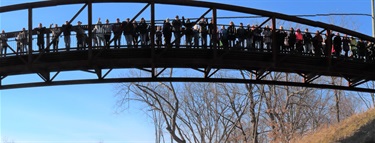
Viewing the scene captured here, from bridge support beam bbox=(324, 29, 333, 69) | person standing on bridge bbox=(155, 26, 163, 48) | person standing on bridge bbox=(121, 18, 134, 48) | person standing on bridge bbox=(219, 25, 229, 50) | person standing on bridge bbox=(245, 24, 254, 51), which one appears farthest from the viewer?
bridge support beam bbox=(324, 29, 333, 69)

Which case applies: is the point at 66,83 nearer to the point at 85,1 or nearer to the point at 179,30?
the point at 85,1

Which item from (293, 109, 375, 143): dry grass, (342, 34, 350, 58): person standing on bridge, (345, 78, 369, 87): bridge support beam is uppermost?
(342, 34, 350, 58): person standing on bridge

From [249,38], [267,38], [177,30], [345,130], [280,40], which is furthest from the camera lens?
[345,130]

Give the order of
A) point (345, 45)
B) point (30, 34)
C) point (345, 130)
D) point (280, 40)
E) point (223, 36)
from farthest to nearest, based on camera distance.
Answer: point (345, 130) → point (345, 45) → point (280, 40) → point (223, 36) → point (30, 34)

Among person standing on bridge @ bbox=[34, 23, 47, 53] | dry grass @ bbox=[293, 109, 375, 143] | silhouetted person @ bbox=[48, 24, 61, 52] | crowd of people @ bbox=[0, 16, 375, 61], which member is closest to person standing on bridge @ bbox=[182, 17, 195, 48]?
crowd of people @ bbox=[0, 16, 375, 61]

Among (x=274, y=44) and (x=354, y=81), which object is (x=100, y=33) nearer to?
(x=274, y=44)

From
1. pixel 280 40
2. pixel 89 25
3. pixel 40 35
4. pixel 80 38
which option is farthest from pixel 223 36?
pixel 40 35

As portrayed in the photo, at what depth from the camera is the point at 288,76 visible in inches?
1578

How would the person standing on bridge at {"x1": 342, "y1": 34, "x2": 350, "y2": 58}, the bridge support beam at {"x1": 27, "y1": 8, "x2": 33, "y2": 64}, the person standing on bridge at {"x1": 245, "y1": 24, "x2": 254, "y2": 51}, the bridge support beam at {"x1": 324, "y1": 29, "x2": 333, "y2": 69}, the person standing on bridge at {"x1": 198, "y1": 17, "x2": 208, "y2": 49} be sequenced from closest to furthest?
the bridge support beam at {"x1": 27, "y1": 8, "x2": 33, "y2": 64} → the person standing on bridge at {"x1": 198, "y1": 17, "x2": 208, "y2": 49} → the person standing on bridge at {"x1": 245, "y1": 24, "x2": 254, "y2": 51} → the bridge support beam at {"x1": 324, "y1": 29, "x2": 333, "y2": 69} → the person standing on bridge at {"x1": 342, "y1": 34, "x2": 350, "y2": 58}

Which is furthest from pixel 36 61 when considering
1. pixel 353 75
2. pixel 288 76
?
pixel 288 76

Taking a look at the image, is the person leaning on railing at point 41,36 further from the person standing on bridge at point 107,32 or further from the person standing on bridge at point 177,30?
the person standing on bridge at point 177,30

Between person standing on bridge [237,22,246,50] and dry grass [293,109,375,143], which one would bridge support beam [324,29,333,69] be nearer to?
person standing on bridge [237,22,246,50]

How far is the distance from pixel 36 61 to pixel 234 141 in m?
30.1

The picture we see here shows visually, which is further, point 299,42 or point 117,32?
point 299,42
